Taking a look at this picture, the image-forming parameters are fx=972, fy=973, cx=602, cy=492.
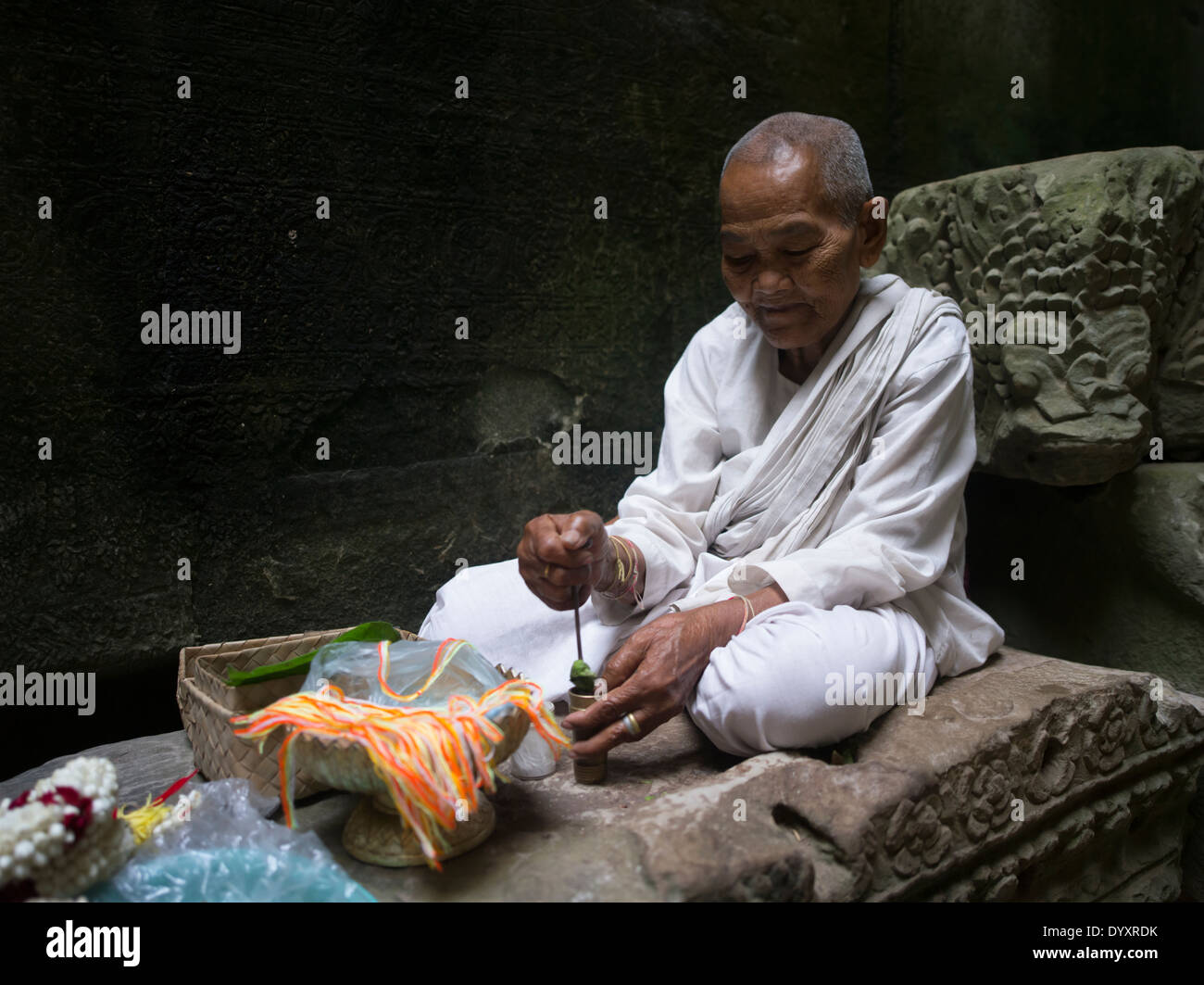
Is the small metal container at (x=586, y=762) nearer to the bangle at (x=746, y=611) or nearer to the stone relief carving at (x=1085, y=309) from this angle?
the bangle at (x=746, y=611)

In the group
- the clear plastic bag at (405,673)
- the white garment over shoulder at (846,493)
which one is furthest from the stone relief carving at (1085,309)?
the clear plastic bag at (405,673)

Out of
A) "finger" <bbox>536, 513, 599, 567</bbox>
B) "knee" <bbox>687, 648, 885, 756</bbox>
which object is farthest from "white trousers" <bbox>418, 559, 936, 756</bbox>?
"finger" <bbox>536, 513, 599, 567</bbox>

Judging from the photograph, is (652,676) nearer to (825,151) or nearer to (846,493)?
(846,493)

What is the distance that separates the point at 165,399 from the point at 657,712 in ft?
5.49

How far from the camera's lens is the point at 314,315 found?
9.51ft

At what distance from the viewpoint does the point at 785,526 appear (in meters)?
2.36

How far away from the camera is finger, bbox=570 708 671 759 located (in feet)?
6.22

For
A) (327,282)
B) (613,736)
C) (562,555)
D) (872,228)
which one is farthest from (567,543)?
(327,282)

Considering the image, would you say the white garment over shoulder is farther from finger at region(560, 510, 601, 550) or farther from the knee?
finger at region(560, 510, 601, 550)

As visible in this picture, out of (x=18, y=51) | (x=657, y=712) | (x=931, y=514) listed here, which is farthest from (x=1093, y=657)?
(x=18, y=51)

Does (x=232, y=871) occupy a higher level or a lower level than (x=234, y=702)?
lower

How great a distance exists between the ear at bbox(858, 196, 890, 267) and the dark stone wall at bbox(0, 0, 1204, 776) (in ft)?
4.02

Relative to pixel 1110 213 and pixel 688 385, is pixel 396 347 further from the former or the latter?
pixel 1110 213

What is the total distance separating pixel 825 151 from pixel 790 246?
0.76 feet
